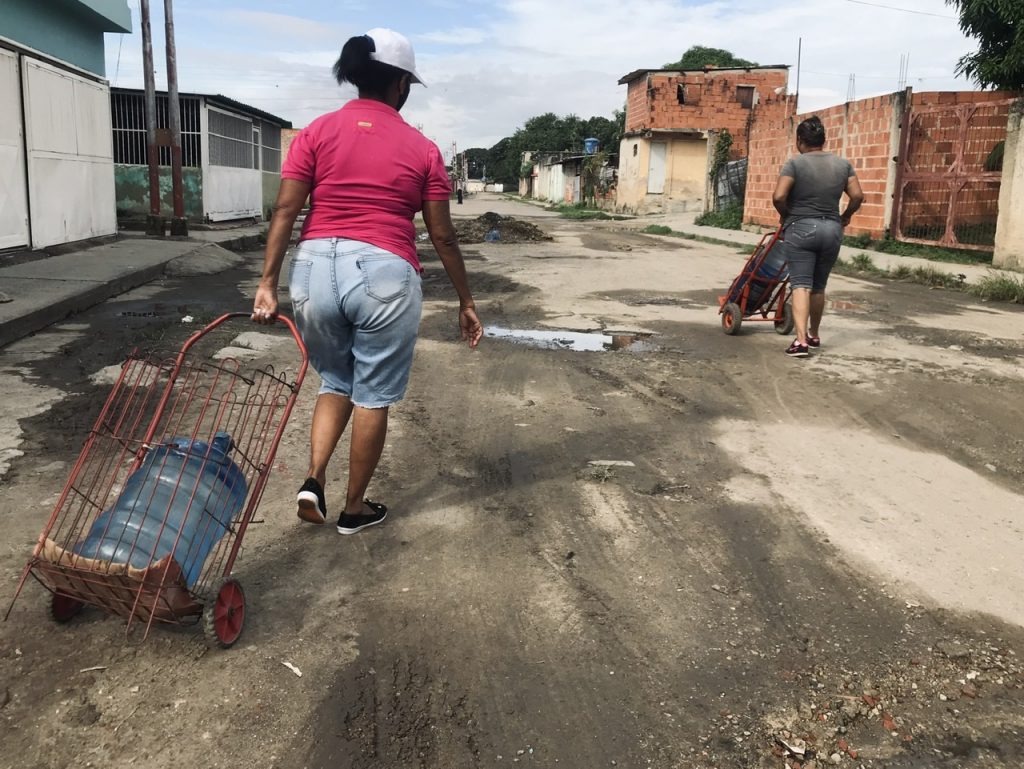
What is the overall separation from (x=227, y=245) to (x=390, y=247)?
14782mm

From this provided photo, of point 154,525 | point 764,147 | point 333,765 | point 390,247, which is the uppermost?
point 764,147

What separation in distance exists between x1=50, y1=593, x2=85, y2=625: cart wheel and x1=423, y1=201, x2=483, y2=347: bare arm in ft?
5.30

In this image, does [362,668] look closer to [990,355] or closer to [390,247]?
[390,247]

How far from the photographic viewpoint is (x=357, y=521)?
3406 mm

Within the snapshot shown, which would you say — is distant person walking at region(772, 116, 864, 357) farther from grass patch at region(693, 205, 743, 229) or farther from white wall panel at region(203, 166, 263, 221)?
grass patch at region(693, 205, 743, 229)

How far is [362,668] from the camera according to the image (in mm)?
2486

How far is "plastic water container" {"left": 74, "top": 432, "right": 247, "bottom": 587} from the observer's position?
8.19 feet

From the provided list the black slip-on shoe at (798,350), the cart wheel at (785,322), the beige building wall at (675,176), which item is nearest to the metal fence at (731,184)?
the beige building wall at (675,176)

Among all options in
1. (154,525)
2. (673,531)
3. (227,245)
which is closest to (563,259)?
(227,245)

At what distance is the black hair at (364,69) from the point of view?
3.10m

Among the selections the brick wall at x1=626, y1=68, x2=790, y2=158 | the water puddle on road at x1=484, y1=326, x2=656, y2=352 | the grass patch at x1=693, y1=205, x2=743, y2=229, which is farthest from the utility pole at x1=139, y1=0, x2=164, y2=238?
the brick wall at x1=626, y1=68, x2=790, y2=158

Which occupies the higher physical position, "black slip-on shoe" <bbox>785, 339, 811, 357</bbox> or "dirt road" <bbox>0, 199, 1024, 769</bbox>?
"black slip-on shoe" <bbox>785, 339, 811, 357</bbox>

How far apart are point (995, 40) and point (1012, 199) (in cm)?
385

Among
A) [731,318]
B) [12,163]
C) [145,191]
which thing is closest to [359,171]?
[731,318]
